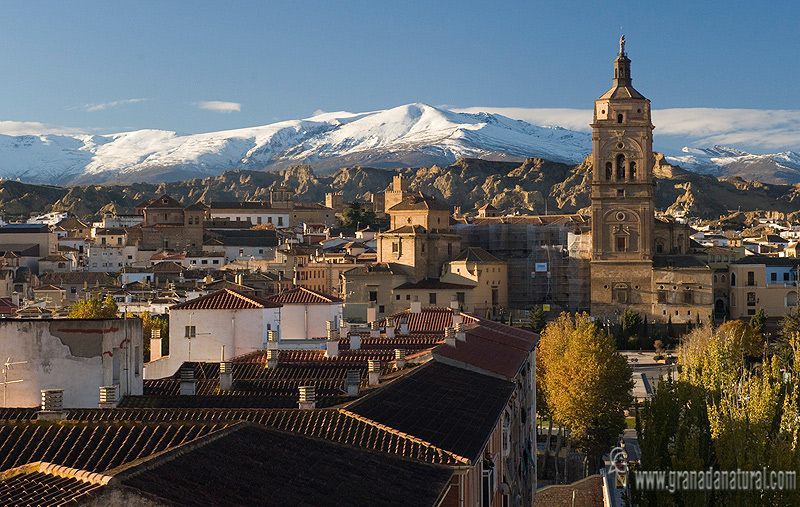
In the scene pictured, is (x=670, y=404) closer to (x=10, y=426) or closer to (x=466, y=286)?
(x=10, y=426)

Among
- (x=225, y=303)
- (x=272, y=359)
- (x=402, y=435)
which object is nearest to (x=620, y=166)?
(x=225, y=303)

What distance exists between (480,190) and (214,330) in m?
143

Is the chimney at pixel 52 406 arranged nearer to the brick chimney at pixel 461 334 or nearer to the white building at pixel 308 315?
Result: the brick chimney at pixel 461 334

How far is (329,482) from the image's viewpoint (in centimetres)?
1136

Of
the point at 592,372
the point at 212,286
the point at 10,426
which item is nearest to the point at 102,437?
the point at 10,426

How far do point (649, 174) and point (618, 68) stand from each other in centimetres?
796

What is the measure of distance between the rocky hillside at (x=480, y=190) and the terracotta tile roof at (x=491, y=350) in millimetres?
113652

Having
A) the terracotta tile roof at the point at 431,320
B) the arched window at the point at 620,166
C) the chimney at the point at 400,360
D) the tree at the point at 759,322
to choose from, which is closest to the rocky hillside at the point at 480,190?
the arched window at the point at 620,166

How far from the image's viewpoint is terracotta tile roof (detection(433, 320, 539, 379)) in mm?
22609

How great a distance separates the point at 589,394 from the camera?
36.8 metres

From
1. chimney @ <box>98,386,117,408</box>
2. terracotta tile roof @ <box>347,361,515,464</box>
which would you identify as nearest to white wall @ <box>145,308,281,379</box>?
terracotta tile roof @ <box>347,361,515,464</box>

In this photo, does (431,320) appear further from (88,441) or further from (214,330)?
(88,441)

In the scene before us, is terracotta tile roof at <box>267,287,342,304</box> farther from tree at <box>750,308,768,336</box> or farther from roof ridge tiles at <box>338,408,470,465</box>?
tree at <box>750,308,768,336</box>

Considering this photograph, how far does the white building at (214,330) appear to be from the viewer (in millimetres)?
28484
